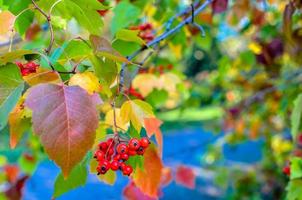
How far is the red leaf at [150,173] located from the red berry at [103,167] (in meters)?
0.24

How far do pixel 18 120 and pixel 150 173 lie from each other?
0.36m

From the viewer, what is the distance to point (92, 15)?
1011mm

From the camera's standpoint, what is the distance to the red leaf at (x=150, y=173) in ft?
3.58

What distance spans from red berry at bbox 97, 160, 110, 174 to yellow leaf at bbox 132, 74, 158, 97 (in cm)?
78

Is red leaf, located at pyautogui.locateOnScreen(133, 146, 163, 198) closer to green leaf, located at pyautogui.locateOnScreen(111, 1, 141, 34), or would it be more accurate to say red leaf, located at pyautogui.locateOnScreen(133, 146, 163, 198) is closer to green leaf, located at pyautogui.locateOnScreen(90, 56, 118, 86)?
green leaf, located at pyautogui.locateOnScreen(90, 56, 118, 86)

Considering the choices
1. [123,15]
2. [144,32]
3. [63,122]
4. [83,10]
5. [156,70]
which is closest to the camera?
[63,122]

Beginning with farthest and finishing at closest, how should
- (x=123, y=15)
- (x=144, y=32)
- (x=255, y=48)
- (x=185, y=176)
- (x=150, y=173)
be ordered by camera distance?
1. (x=185, y=176)
2. (x=255, y=48)
3. (x=144, y=32)
4. (x=123, y=15)
5. (x=150, y=173)

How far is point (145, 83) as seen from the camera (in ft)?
5.47

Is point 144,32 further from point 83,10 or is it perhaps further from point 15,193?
point 15,193

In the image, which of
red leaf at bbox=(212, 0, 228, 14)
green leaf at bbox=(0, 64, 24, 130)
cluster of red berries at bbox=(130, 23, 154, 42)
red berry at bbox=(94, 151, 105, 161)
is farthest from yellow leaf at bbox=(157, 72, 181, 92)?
green leaf at bbox=(0, 64, 24, 130)

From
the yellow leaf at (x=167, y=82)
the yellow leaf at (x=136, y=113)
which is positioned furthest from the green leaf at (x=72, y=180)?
the yellow leaf at (x=167, y=82)

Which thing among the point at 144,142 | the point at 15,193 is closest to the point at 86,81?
the point at 144,142

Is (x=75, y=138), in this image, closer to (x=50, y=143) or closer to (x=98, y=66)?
(x=50, y=143)

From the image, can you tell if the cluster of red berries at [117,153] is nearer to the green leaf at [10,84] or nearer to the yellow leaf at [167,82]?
Answer: the green leaf at [10,84]
